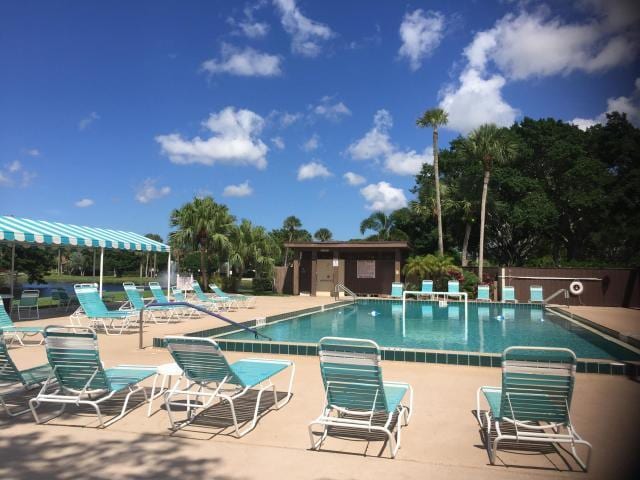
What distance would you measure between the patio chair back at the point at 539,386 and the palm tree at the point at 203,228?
22.1 metres

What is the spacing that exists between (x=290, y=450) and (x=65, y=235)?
39.7ft

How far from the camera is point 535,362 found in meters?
3.55

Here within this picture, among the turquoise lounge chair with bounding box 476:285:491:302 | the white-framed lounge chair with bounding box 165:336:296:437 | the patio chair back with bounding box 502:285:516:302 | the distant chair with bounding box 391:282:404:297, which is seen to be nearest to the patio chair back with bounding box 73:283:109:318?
the white-framed lounge chair with bounding box 165:336:296:437

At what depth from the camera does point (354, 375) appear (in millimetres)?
3748

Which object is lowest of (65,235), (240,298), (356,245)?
(240,298)

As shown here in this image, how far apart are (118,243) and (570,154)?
83.0 ft

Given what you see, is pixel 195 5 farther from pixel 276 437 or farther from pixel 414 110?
pixel 414 110

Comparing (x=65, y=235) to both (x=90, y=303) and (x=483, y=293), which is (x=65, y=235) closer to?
(x=90, y=303)

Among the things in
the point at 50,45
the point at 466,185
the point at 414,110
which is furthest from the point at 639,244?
the point at 50,45

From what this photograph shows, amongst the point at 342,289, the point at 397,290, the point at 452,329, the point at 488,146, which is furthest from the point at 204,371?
the point at 488,146

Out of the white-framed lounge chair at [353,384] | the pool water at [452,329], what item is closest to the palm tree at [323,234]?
the pool water at [452,329]

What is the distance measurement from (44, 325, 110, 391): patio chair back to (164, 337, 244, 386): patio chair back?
2.11ft

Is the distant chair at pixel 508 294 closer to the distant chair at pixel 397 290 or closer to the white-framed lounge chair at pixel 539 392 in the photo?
the distant chair at pixel 397 290

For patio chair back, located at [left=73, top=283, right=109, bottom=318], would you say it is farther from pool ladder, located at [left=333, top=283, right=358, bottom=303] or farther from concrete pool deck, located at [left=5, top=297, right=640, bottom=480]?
pool ladder, located at [left=333, top=283, right=358, bottom=303]
